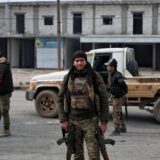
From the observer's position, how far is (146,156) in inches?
359

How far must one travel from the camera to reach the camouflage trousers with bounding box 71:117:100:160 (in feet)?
Answer: 21.8

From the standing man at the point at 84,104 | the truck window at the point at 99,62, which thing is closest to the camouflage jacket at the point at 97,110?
Result: the standing man at the point at 84,104

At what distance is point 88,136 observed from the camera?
667 cm

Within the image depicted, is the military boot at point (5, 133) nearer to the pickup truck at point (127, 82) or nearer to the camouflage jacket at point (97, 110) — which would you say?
the pickup truck at point (127, 82)

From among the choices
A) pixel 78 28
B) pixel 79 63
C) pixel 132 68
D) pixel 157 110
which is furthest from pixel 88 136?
pixel 78 28

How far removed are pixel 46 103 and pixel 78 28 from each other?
130ft

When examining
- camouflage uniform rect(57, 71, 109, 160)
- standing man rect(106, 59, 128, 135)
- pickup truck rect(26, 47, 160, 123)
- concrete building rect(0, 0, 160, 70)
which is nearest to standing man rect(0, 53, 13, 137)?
standing man rect(106, 59, 128, 135)

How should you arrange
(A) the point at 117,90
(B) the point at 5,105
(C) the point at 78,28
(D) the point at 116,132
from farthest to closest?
1. (C) the point at 78,28
2. (D) the point at 116,132
3. (A) the point at 117,90
4. (B) the point at 5,105

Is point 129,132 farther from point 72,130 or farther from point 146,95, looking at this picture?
point 72,130

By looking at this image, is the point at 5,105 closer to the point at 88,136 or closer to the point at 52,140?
the point at 52,140

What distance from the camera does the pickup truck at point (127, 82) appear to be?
13516 millimetres

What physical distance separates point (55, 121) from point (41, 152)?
15.0ft

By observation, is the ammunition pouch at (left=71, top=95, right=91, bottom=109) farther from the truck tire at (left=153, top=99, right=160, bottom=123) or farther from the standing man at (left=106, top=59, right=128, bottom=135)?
the truck tire at (left=153, top=99, right=160, bottom=123)

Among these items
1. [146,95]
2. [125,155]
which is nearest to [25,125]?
[146,95]
